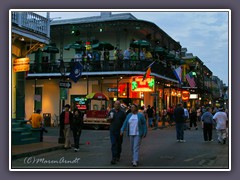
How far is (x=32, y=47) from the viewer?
62.5 ft

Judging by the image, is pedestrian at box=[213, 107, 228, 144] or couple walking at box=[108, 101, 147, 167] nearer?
couple walking at box=[108, 101, 147, 167]

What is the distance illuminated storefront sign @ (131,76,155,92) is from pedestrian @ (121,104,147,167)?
65.0 feet

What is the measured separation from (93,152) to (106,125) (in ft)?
43.2

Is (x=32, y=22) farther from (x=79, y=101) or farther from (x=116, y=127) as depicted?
(x=79, y=101)

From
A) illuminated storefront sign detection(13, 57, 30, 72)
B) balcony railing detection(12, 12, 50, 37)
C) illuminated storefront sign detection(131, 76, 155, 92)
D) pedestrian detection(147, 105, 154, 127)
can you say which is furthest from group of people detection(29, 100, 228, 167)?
illuminated storefront sign detection(131, 76, 155, 92)

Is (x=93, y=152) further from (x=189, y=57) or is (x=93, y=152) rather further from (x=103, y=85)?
(x=189, y=57)

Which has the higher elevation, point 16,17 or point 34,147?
point 16,17

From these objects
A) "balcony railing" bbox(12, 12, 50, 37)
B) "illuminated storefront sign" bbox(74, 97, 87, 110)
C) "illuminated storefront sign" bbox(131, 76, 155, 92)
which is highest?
"balcony railing" bbox(12, 12, 50, 37)

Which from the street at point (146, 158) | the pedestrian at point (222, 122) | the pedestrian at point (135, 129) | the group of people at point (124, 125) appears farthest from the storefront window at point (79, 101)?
the pedestrian at point (135, 129)

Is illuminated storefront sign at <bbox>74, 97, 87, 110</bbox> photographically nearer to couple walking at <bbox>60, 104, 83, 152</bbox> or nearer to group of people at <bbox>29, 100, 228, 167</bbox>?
group of people at <bbox>29, 100, 228, 167</bbox>

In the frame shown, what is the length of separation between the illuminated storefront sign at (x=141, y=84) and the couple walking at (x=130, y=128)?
19.1m

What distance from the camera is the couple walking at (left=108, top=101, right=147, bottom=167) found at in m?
11.7
